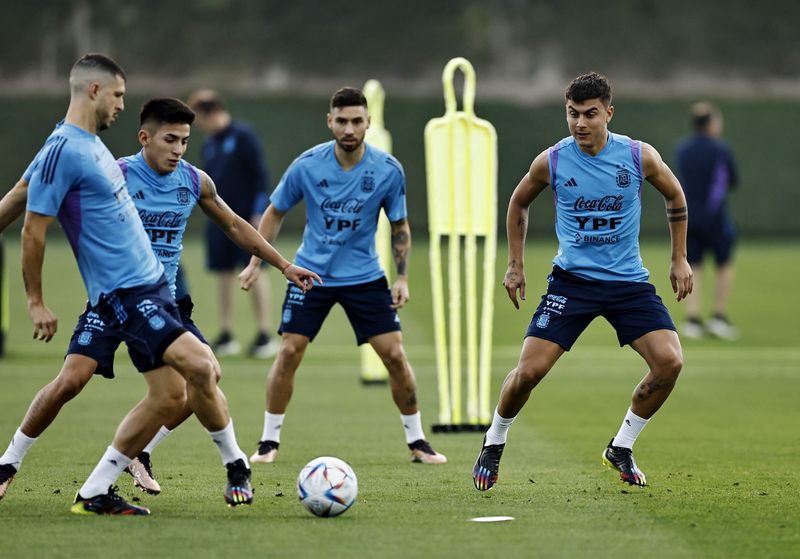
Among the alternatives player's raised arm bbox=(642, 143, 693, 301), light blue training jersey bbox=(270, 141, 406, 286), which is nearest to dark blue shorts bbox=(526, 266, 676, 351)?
player's raised arm bbox=(642, 143, 693, 301)

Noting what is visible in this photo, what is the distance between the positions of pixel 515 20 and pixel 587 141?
37.6 m

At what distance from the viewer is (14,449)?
23.1 ft

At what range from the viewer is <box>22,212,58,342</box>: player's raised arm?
20.5 ft

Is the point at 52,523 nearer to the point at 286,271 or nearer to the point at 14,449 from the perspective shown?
the point at 14,449

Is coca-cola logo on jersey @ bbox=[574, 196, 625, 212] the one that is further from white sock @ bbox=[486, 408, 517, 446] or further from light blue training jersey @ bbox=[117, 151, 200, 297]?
light blue training jersey @ bbox=[117, 151, 200, 297]

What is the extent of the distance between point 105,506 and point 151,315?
93 centimetres

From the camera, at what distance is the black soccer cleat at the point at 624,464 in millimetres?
7520

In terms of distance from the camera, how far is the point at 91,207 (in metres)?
6.37

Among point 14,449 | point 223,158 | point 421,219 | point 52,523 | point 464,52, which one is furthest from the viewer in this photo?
point 464,52

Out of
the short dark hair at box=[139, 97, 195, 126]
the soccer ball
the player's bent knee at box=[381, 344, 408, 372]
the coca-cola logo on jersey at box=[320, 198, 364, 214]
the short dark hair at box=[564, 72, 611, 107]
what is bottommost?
the soccer ball

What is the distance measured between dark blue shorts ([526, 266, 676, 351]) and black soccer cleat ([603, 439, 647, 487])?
62cm

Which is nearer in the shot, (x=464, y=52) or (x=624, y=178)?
(x=624, y=178)

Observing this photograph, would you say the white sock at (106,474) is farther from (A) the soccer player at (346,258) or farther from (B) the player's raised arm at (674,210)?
(B) the player's raised arm at (674,210)

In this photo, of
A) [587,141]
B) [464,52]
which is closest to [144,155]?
[587,141]
